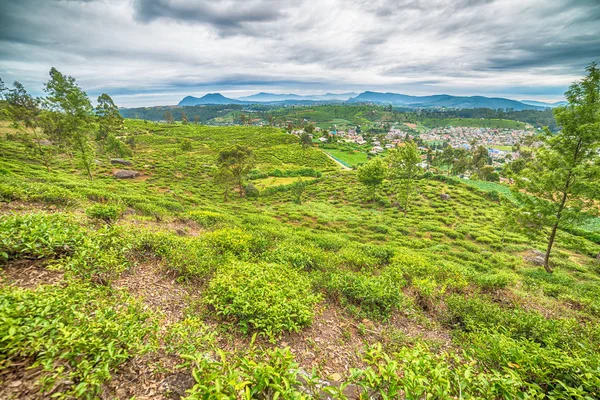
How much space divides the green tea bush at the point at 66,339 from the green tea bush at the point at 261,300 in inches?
66.0

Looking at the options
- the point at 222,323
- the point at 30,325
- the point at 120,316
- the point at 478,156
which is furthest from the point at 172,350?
the point at 478,156

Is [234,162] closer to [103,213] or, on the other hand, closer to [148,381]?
[103,213]

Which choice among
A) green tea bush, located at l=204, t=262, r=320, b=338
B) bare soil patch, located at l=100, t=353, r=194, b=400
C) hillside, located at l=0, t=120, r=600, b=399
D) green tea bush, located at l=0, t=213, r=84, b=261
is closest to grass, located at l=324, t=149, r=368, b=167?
hillside, located at l=0, t=120, r=600, b=399

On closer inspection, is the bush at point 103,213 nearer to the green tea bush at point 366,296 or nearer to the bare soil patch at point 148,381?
the bare soil patch at point 148,381

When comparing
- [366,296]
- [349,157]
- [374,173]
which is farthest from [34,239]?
[349,157]

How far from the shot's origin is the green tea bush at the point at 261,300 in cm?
506

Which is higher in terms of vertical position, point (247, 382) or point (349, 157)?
point (247, 382)

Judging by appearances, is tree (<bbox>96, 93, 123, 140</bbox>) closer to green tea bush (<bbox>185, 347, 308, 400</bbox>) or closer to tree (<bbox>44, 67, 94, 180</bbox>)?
tree (<bbox>44, 67, 94, 180</bbox>)

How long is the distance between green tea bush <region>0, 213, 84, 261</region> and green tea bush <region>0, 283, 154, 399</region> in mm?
1870

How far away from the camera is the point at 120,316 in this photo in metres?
3.95

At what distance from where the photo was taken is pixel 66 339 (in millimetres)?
3086

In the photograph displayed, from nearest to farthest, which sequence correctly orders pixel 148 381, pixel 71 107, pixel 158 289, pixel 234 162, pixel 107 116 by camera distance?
pixel 148 381 < pixel 158 289 < pixel 71 107 < pixel 234 162 < pixel 107 116

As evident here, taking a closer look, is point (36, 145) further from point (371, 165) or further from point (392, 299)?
point (392, 299)

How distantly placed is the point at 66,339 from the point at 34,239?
3768 mm
